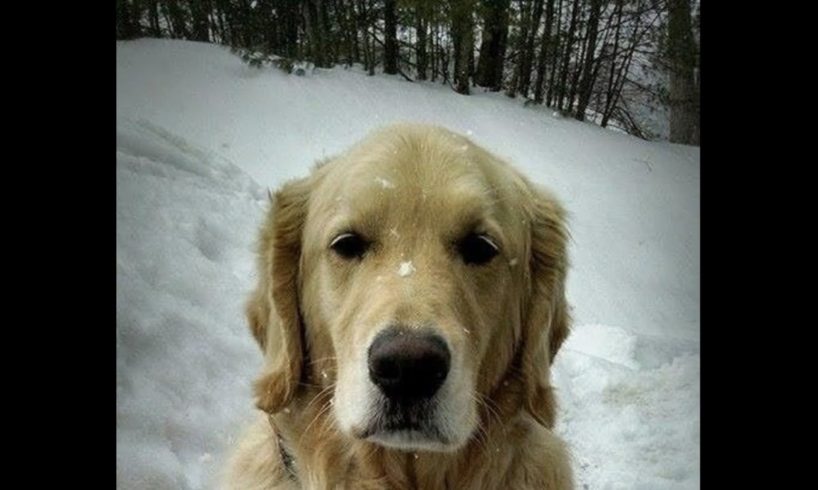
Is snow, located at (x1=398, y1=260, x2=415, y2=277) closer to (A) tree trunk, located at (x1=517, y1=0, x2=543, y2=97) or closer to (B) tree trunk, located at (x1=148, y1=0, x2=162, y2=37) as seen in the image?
(A) tree trunk, located at (x1=517, y1=0, x2=543, y2=97)

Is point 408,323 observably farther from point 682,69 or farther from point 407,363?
point 682,69

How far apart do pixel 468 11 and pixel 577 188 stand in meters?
0.79

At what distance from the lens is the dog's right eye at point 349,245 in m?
1.97

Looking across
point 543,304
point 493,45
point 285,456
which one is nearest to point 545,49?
point 493,45

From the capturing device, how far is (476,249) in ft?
6.55

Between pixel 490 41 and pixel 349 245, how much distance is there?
25.7 inches

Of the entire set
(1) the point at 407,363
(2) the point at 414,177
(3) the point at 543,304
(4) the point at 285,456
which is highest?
(2) the point at 414,177

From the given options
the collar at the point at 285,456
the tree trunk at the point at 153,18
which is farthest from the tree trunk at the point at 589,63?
the collar at the point at 285,456

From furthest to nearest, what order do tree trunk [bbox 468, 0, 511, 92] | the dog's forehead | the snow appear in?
1. tree trunk [bbox 468, 0, 511, 92]
2. the dog's forehead
3. the snow

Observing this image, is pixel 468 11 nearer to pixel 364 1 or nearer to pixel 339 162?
pixel 364 1

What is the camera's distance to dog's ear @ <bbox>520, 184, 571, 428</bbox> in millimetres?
2201

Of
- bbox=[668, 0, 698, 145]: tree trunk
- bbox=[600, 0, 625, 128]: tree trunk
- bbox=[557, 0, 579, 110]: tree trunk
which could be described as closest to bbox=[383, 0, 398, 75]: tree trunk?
bbox=[557, 0, 579, 110]: tree trunk

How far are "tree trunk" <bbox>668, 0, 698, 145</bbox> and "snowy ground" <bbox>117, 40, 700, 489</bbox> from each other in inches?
3.7

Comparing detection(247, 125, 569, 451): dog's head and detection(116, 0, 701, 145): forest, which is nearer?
detection(247, 125, 569, 451): dog's head
